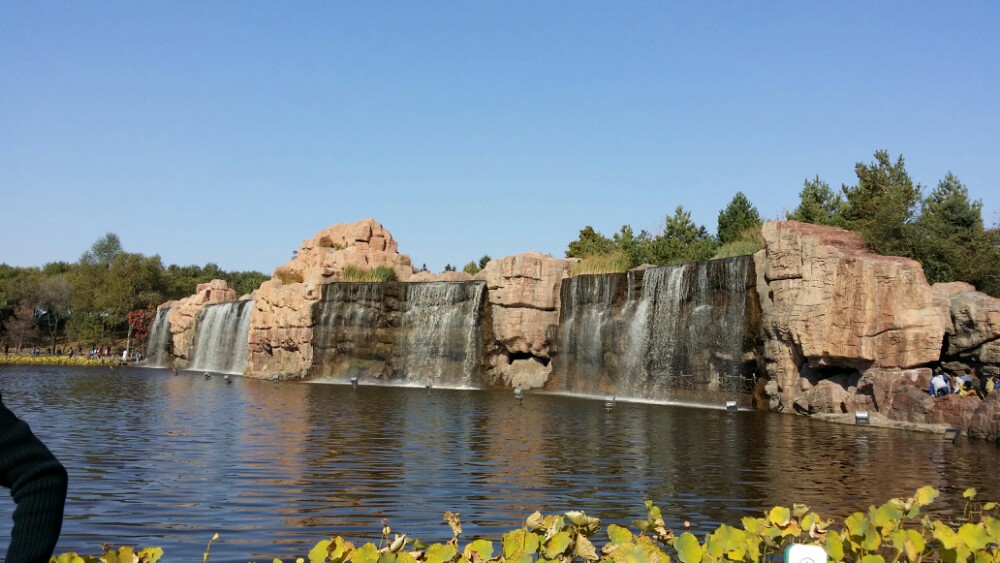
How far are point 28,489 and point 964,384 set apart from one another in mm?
26110

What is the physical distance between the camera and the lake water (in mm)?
→ 10258

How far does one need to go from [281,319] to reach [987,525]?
44702 millimetres

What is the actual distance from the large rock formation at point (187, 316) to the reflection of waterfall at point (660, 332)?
33511mm

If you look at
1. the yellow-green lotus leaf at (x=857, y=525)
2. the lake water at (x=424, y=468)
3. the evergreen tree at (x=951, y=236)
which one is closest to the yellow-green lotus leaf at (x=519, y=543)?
the yellow-green lotus leaf at (x=857, y=525)

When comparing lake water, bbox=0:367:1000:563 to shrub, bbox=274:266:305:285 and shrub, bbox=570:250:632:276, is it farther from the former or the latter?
shrub, bbox=274:266:305:285

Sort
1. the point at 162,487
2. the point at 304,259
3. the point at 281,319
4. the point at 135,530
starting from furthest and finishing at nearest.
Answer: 1. the point at 304,259
2. the point at 281,319
3. the point at 162,487
4. the point at 135,530

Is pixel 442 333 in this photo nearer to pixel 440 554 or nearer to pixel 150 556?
pixel 440 554

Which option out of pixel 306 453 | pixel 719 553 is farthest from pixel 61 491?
pixel 306 453

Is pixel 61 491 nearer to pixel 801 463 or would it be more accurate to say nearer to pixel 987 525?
pixel 987 525

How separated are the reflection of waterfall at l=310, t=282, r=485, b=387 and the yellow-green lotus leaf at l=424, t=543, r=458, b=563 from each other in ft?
115

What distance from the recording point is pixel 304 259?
185 feet

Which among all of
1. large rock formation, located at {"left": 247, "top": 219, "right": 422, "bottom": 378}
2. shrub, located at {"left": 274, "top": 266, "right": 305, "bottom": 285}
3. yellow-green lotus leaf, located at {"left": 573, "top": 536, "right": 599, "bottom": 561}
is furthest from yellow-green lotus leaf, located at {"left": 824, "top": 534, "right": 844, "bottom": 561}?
shrub, located at {"left": 274, "top": 266, "right": 305, "bottom": 285}

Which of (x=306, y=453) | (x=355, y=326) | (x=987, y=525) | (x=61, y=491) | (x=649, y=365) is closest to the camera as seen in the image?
(x=61, y=491)

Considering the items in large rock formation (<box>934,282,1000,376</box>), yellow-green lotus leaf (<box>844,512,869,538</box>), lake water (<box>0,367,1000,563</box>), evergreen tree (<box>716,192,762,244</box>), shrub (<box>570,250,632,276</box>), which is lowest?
lake water (<box>0,367,1000,563</box>)
